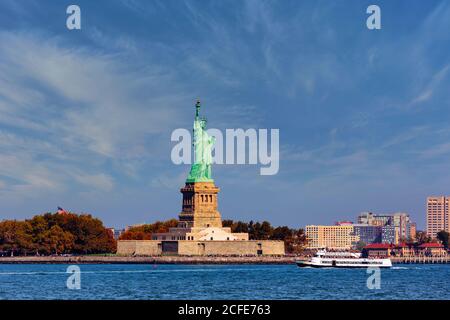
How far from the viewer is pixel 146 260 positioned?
14525 centimetres

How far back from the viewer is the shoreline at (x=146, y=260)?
14250 centimetres

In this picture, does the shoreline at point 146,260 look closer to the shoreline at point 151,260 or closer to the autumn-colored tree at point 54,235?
the shoreline at point 151,260

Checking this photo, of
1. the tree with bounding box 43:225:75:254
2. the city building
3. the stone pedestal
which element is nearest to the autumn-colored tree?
the tree with bounding box 43:225:75:254

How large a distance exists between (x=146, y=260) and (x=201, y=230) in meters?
9.89

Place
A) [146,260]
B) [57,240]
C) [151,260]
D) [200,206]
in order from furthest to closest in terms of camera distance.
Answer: [57,240], [200,206], [146,260], [151,260]

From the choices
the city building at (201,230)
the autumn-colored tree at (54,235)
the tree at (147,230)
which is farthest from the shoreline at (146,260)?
the tree at (147,230)

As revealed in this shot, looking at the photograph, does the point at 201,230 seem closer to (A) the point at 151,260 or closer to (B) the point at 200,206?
(B) the point at 200,206

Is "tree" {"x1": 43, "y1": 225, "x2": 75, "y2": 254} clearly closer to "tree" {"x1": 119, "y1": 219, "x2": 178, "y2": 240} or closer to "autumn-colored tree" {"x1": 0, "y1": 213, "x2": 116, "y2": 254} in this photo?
"autumn-colored tree" {"x1": 0, "y1": 213, "x2": 116, "y2": 254}

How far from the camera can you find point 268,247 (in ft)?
496

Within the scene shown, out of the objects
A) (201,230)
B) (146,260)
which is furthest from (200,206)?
(146,260)

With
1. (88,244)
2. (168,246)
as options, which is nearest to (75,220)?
(88,244)

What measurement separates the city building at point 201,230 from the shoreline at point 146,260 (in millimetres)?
2120

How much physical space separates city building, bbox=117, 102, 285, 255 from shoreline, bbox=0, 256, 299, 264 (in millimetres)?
2120
